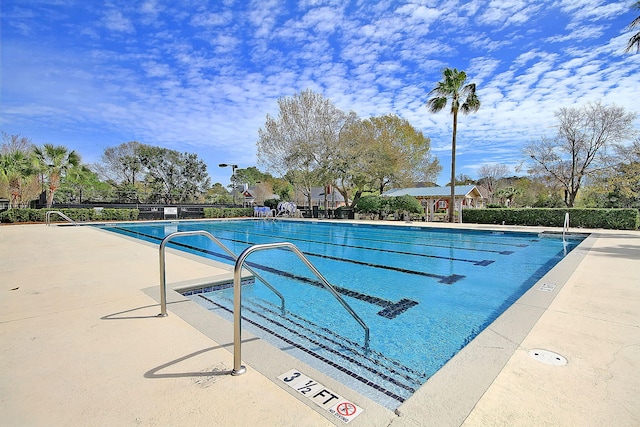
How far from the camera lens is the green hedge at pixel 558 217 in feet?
42.4

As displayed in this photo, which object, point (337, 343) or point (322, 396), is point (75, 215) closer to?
point (337, 343)

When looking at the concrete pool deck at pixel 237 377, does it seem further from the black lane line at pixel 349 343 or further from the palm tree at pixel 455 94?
the palm tree at pixel 455 94

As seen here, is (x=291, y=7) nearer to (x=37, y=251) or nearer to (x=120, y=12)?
(x=120, y=12)

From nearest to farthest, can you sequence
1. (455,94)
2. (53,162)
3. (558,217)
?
(558,217) < (53,162) < (455,94)

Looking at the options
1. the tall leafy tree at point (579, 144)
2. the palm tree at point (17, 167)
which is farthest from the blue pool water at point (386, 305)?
the tall leafy tree at point (579, 144)

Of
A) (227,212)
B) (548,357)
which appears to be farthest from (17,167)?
(548,357)

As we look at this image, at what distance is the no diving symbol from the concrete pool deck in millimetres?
52

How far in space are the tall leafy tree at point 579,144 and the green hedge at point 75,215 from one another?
88.8 feet

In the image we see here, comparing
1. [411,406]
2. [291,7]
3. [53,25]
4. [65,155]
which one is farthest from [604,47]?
[65,155]

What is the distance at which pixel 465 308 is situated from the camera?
3.96 m

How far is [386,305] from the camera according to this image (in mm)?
4055

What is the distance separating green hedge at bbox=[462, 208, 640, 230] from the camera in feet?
42.4

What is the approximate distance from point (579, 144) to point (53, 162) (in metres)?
30.7

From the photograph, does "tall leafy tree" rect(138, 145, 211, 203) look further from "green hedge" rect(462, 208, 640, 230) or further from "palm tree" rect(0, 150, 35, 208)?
"green hedge" rect(462, 208, 640, 230)
